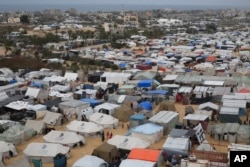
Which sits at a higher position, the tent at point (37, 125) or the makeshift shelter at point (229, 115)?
the makeshift shelter at point (229, 115)

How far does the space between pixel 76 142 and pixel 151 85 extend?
Answer: 28.6 ft

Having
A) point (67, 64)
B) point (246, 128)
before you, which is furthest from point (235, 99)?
point (67, 64)

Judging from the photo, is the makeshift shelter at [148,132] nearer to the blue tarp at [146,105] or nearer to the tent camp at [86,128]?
the tent camp at [86,128]

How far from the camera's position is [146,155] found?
34.9 feet

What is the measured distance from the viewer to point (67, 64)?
28.8m

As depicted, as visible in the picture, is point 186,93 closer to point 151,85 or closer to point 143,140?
point 151,85

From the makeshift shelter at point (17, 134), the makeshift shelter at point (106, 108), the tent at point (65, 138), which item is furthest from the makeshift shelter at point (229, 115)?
the makeshift shelter at point (17, 134)

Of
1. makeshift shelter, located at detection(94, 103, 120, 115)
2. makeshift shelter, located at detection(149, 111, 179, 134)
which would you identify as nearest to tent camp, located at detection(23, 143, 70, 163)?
makeshift shelter, located at detection(149, 111, 179, 134)

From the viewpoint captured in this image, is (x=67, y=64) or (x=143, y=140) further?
(x=67, y=64)

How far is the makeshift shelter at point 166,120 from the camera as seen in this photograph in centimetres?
1391

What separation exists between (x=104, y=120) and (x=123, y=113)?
1212mm

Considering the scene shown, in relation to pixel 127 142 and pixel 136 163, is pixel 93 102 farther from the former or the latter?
pixel 136 163

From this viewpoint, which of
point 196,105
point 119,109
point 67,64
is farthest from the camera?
point 67,64

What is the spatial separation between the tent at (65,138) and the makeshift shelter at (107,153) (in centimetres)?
138
